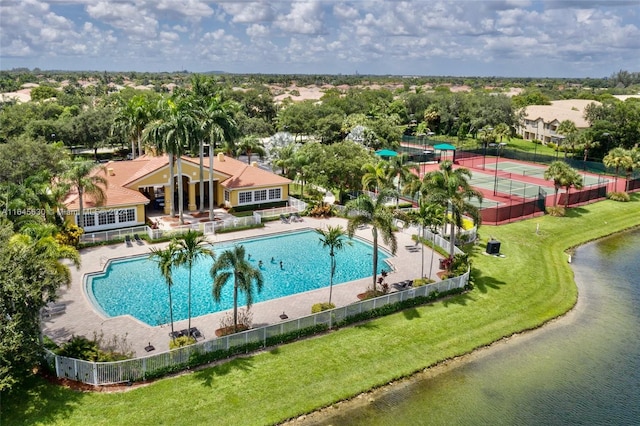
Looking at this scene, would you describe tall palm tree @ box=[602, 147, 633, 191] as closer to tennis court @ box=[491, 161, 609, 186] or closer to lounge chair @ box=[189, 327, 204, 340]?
tennis court @ box=[491, 161, 609, 186]

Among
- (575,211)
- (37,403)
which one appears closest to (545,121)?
(575,211)

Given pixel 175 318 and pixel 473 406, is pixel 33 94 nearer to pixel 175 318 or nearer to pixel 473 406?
pixel 175 318

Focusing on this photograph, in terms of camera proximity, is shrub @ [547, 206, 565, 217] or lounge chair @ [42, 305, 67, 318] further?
shrub @ [547, 206, 565, 217]

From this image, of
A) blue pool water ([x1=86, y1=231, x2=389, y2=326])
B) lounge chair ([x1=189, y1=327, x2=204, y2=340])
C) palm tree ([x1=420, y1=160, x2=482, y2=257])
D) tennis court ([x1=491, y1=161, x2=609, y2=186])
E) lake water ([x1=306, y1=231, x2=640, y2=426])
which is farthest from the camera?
tennis court ([x1=491, y1=161, x2=609, y2=186])

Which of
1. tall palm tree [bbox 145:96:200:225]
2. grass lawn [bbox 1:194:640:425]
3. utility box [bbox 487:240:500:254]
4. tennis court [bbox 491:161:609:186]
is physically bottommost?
grass lawn [bbox 1:194:640:425]

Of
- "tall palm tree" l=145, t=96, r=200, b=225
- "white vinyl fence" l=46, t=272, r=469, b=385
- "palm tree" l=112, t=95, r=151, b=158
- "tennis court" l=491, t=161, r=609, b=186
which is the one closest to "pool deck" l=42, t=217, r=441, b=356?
"white vinyl fence" l=46, t=272, r=469, b=385

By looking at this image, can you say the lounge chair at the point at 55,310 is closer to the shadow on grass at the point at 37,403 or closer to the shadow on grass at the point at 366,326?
the shadow on grass at the point at 37,403
